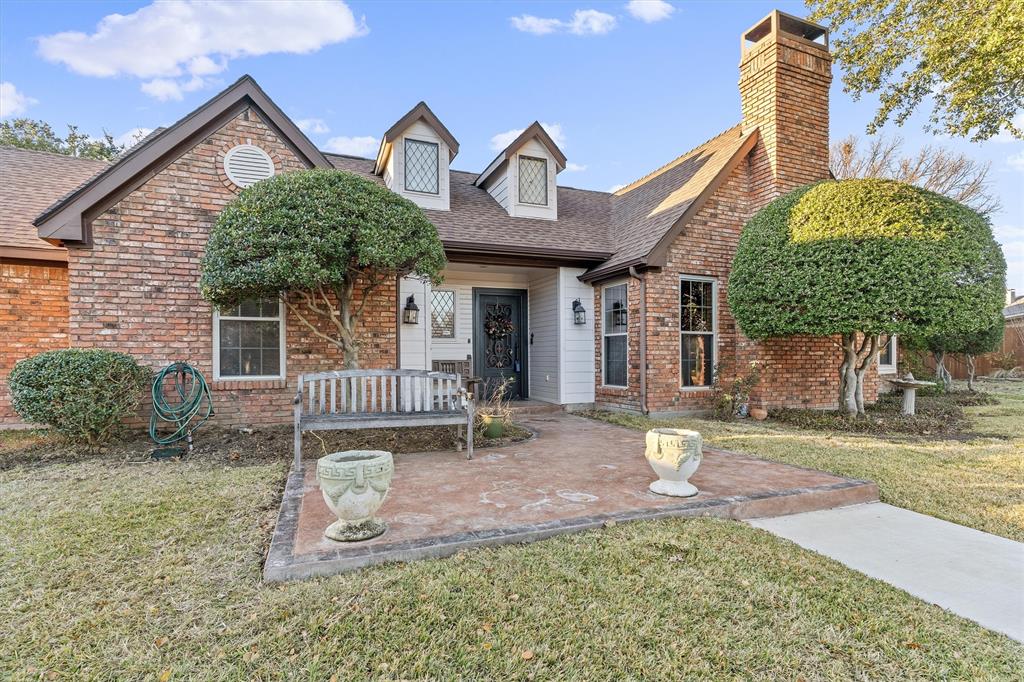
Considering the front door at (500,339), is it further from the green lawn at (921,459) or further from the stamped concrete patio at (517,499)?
the stamped concrete patio at (517,499)

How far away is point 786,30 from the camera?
9156 mm

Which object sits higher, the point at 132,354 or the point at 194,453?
the point at 132,354

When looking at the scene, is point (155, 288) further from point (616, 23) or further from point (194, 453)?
point (616, 23)

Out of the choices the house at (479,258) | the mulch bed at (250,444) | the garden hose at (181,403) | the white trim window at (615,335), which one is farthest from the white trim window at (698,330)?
the garden hose at (181,403)

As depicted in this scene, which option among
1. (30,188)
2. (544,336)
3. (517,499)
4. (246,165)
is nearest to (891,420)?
(544,336)

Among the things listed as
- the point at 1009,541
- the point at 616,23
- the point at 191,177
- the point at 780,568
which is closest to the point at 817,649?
the point at 780,568

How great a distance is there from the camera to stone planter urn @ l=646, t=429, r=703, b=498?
12.7 ft

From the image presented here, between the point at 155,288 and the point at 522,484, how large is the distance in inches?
235

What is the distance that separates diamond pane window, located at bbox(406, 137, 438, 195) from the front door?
243cm

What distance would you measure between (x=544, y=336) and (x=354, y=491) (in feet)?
24.2

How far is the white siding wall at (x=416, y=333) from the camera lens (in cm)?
856

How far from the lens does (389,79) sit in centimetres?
1041

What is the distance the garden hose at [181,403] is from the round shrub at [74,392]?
0.39 metres

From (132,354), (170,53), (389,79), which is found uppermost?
(389,79)
